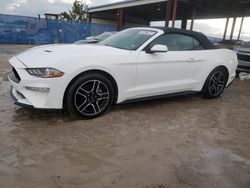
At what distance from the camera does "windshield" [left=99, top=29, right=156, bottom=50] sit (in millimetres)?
4203

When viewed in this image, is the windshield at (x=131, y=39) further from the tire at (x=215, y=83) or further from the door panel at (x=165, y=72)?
the tire at (x=215, y=83)

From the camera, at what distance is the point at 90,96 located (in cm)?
368

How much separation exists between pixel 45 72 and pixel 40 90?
9.9 inches

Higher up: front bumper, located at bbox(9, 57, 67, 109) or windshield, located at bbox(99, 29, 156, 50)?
windshield, located at bbox(99, 29, 156, 50)

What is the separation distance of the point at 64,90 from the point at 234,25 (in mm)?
26188

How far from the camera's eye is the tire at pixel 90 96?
3508 millimetres

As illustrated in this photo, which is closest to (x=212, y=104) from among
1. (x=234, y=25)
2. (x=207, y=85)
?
(x=207, y=85)

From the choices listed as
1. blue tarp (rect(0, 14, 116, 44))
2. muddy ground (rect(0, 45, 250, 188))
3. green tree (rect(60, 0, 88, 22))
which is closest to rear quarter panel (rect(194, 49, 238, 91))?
muddy ground (rect(0, 45, 250, 188))

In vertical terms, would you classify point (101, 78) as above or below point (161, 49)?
below

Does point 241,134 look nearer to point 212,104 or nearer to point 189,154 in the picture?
point 189,154

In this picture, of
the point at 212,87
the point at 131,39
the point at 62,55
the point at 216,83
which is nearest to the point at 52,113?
the point at 62,55

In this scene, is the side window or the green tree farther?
the green tree

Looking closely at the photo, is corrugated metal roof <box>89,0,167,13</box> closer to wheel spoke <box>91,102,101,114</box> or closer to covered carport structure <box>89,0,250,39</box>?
covered carport structure <box>89,0,250,39</box>

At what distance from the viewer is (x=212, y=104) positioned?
16.8ft
